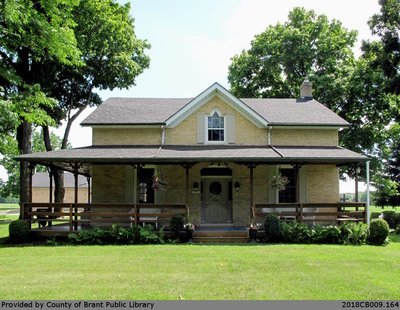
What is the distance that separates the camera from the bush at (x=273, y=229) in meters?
13.3

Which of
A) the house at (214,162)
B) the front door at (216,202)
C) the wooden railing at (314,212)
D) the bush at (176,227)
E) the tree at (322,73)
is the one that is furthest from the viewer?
the tree at (322,73)

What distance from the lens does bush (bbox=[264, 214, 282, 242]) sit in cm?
1331

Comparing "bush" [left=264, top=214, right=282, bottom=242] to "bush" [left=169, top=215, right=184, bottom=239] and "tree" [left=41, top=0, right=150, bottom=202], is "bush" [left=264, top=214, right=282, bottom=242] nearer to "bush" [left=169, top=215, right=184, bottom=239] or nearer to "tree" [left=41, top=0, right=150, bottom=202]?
"bush" [left=169, top=215, right=184, bottom=239]

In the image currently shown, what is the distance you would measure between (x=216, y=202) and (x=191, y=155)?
11.1 ft

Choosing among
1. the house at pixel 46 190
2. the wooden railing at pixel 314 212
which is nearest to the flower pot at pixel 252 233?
the wooden railing at pixel 314 212

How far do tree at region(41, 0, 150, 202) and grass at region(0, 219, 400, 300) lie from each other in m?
15.8

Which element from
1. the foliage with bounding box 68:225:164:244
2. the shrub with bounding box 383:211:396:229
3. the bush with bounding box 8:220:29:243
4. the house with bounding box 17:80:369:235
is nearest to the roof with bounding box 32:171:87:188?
the house with bounding box 17:80:369:235

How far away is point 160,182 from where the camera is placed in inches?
579

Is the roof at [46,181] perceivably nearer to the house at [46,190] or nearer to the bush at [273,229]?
the house at [46,190]

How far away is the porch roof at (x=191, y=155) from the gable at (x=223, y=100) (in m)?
1.35

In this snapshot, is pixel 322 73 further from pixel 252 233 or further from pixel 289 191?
pixel 252 233

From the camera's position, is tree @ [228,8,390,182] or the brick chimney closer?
the brick chimney

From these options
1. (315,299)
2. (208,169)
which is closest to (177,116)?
(208,169)

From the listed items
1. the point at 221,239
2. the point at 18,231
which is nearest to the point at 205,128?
the point at 221,239
